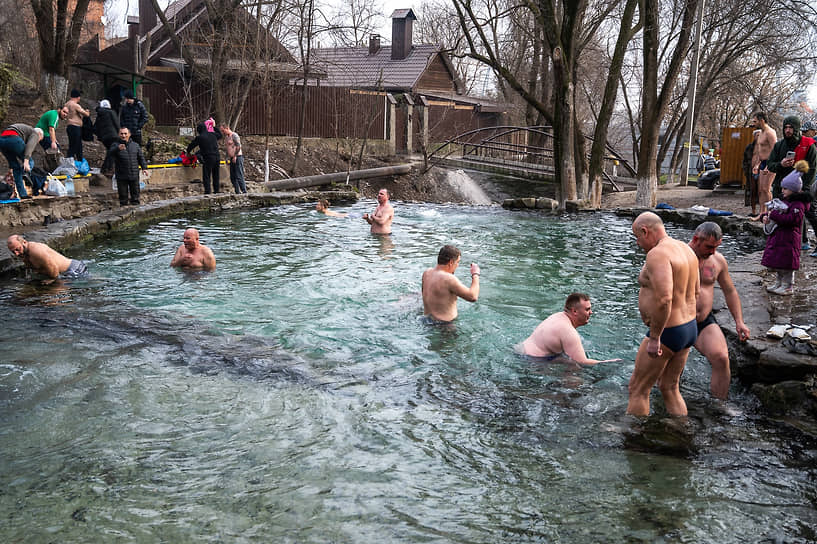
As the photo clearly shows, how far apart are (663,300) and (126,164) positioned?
37.7 feet

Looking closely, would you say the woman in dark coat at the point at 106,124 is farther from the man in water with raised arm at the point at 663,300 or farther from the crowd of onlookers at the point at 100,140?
the man in water with raised arm at the point at 663,300

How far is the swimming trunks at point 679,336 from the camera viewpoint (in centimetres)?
455

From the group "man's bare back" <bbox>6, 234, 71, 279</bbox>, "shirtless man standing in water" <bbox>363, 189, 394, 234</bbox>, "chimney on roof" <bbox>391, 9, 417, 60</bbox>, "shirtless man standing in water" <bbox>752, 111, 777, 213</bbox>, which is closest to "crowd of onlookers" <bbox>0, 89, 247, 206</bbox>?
"man's bare back" <bbox>6, 234, 71, 279</bbox>

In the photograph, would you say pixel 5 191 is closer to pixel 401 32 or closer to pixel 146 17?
pixel 146 17

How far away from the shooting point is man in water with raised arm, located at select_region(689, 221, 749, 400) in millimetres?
5238

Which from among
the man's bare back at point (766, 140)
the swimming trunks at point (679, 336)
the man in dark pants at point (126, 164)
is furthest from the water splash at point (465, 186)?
the swimming trunks at point (679, 336)

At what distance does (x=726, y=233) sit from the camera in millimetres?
13172

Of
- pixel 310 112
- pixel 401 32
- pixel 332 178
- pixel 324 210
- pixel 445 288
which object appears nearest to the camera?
pixel 445 288

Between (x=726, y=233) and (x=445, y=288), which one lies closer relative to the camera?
(x=445, y=288)

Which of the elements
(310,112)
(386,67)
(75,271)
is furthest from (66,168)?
(386,67)

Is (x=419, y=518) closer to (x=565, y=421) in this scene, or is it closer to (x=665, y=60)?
(x=565, y=421)

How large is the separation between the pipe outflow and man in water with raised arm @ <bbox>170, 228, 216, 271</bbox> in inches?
377

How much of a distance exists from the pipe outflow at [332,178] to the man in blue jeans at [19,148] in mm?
8032

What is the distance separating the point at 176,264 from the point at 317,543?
7.03 metres
